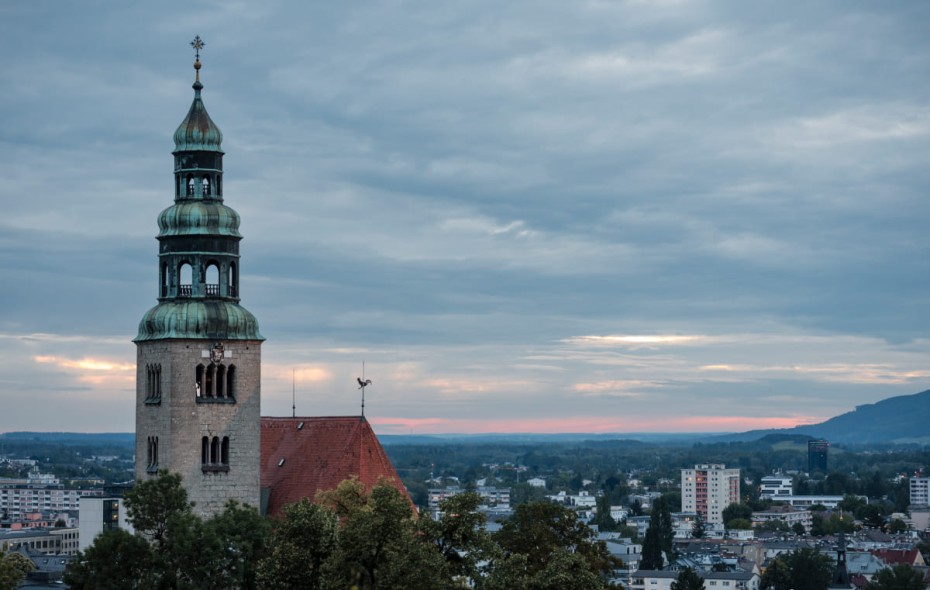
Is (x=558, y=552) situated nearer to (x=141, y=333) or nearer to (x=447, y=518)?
(x=447, y=518)

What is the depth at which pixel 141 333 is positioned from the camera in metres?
98.8

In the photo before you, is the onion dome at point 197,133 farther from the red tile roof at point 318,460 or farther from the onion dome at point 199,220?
the red tile roof at point 318,460

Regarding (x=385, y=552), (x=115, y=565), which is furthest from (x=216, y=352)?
(x=385, y=552)

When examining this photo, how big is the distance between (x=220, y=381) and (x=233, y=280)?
5.84 metres

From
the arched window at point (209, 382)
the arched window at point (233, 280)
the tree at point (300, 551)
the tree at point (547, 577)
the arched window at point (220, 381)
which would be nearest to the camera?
the tree at point (547, 577)

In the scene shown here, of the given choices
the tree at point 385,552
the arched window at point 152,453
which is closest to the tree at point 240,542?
the tree at point 385,552

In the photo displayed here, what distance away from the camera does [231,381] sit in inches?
3848

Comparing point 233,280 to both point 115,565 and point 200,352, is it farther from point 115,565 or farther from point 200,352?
point 115,565

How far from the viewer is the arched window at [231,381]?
97.6 meters

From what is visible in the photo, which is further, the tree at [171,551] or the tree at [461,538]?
the tree at [171,551]

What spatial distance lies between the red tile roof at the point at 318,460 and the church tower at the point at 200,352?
3067mm

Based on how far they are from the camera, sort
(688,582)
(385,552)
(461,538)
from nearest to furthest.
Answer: (385,552) < (461,538) < (688,582)

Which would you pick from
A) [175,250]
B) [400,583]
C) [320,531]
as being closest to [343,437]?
[175,250]

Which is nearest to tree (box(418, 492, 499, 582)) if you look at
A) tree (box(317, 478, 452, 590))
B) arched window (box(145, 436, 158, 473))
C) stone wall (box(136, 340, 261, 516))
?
tree (box(317, 478, 452, 590))
